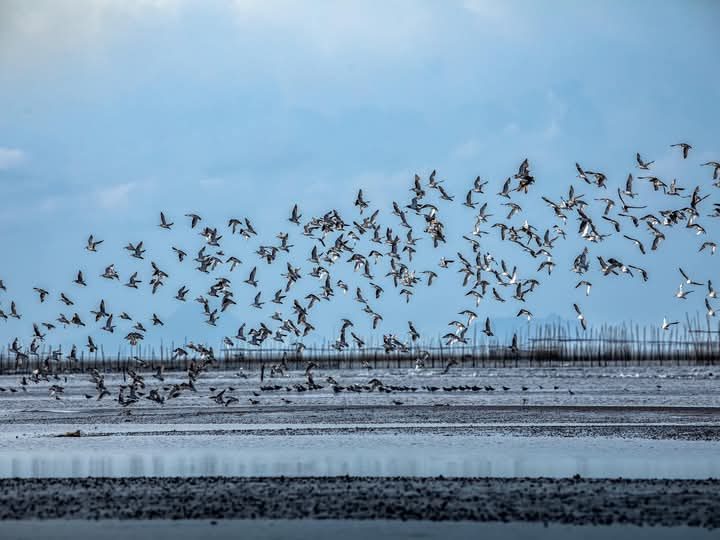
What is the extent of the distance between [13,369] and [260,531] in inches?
4393

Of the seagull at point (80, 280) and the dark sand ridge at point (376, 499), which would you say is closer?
the dark sand ridge at point (376, 499)

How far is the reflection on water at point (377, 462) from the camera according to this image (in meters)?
25.5

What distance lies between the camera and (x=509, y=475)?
24.7 meters

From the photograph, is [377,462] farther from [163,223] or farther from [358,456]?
[163,223]

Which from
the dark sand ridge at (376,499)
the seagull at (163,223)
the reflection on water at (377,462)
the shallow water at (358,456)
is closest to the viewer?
the dark sand ridge at (376,499)

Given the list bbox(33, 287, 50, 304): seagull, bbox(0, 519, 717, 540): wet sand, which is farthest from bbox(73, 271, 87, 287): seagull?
bbox(0, 519, 717, 540): wet sand

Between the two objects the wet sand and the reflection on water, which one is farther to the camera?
the reflection on water

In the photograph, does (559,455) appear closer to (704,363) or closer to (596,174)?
(596,174)

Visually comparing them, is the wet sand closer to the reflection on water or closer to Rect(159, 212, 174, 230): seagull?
the reflection on water

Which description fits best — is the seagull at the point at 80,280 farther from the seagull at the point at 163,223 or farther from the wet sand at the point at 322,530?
the wet sand at the point at 322,530

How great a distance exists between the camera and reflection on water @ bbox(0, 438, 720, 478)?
25.5m

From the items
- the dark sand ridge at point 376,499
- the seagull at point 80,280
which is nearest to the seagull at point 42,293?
the seagull at point 80,280

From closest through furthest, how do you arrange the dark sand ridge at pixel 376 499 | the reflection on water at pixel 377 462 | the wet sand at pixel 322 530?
the wet sand at pixel 322 530, the dark sand ridge at pixel 376 499, the reflection on water at pixel 377 462

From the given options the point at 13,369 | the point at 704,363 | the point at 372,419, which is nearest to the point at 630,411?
the point at 372,419
